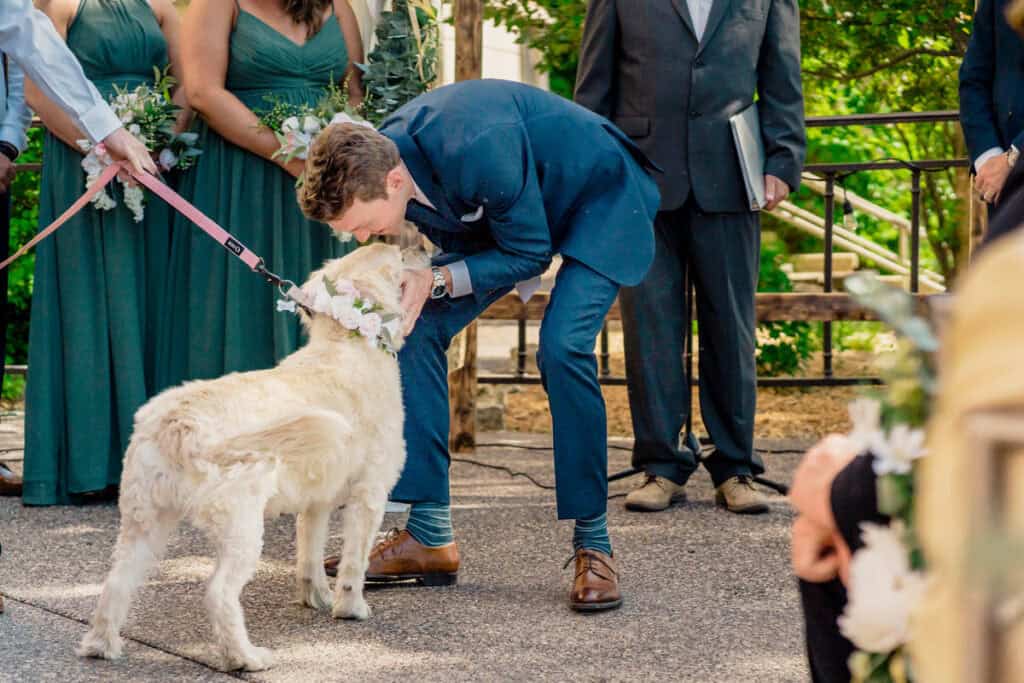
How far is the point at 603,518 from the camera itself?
4383 millimetres

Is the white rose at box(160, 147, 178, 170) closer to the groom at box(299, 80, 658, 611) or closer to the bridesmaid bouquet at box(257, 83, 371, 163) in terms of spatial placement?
the bridesmaid bouquet at box(257, 83, 371, 163)

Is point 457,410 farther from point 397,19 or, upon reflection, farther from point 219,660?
point 219,660

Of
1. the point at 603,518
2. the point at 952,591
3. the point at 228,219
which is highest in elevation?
the point at 228,219

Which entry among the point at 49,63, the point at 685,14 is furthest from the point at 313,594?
the point at 685,14

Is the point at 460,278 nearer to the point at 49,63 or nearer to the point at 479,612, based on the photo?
the point at 479,612

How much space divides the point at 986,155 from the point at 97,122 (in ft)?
10.8

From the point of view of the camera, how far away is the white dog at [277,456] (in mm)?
3494

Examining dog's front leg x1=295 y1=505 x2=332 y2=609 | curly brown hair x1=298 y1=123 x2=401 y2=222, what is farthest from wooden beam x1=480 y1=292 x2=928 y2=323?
curly brown hair x1=298 y1=123 x2=401 y2=222

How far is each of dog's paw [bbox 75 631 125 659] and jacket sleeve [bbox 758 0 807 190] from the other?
330cm

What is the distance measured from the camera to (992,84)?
5242mm

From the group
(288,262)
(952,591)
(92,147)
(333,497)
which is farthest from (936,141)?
(952,591)

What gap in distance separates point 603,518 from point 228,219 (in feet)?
7.67

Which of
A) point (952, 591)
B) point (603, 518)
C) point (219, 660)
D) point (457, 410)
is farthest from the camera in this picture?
point (457, 410)

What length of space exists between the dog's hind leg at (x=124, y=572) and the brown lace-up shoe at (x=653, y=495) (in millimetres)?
2401
